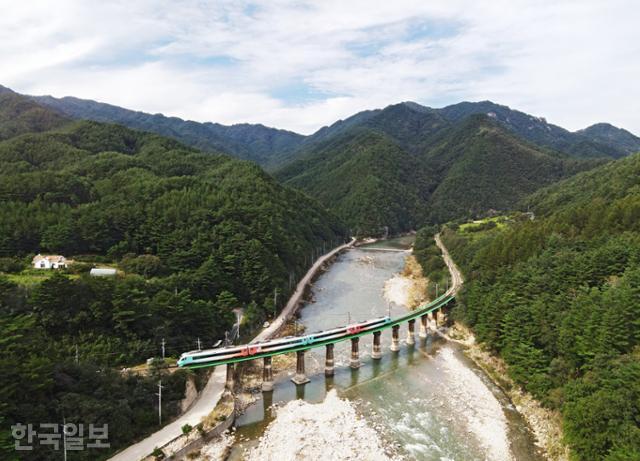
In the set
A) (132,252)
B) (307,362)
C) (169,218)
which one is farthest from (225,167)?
(307,362)

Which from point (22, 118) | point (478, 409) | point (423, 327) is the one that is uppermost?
point (22, 118)

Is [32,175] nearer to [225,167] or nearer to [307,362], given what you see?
[225,167]

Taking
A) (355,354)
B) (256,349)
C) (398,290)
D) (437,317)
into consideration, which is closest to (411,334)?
(437,317)

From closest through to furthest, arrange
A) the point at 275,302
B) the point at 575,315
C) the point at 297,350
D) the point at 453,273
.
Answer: the point at 575,315
the point at 297,350
the point at 275,302
the point at 453,273

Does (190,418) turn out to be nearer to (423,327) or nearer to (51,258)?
(51,258)

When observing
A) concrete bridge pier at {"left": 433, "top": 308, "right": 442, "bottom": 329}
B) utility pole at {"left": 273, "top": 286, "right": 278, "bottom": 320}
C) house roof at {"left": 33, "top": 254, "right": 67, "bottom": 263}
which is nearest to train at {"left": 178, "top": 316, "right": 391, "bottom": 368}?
utility pole at {"left": 273, "top": 286, "right": 278, "bottom": 320}

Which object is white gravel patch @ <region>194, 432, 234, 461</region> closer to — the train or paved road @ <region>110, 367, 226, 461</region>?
paved road @ <region>110, 367, 226, 461</region>

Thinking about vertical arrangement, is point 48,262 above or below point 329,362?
above
